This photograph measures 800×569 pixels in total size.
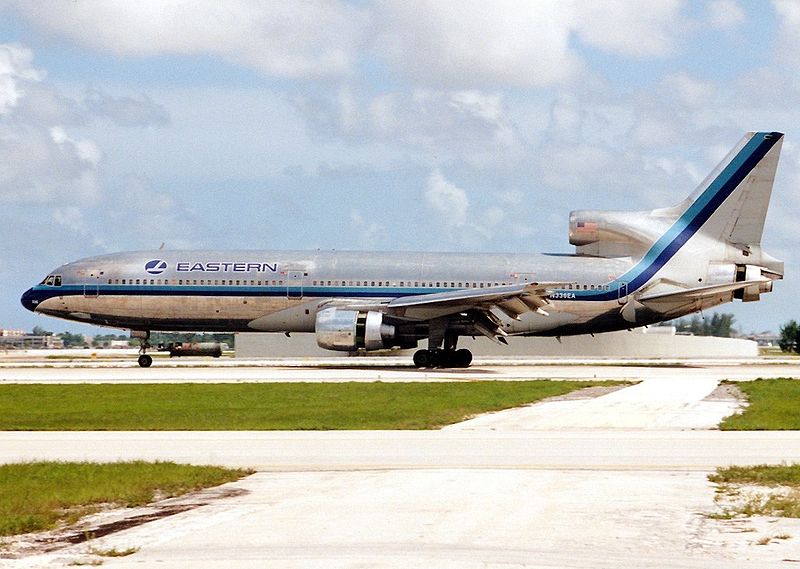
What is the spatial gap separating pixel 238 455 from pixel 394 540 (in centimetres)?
859

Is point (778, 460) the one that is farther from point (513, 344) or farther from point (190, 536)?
point (513, 344)

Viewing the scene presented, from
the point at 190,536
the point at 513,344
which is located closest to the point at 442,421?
the point at 190,536

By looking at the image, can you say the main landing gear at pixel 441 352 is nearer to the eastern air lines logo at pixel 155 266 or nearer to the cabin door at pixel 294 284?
the cabin door at pixel 294 284

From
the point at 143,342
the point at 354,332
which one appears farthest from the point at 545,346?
the point at 354,332

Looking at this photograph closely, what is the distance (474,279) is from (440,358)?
3.85 m

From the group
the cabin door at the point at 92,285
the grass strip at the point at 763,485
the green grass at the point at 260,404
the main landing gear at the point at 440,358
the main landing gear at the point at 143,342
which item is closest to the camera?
the grass strip at the point at 763,485

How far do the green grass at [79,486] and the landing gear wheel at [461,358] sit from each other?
32.2 meters

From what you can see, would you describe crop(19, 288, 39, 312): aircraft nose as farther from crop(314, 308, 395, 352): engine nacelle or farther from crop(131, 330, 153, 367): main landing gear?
crop(314, 308, 395, 352): engine nacelle

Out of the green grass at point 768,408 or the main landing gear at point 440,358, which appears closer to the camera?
the green grass at point 768,408

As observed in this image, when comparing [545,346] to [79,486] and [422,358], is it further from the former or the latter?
[79,486]

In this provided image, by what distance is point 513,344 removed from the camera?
284 ft

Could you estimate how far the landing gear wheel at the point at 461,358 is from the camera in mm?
49469

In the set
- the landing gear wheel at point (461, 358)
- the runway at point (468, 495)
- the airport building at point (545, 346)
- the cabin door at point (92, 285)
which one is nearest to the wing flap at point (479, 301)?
the landing gear wheel at point (461, 358)

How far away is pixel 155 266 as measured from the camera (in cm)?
5028
